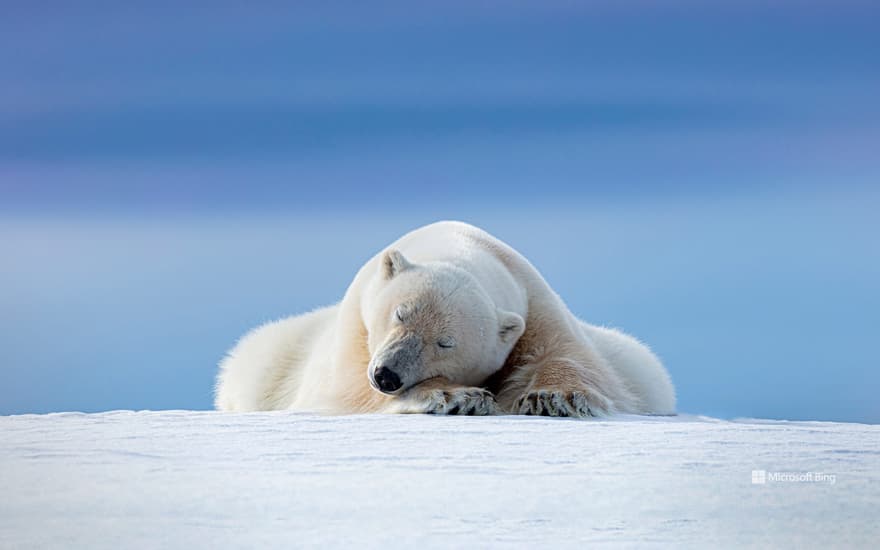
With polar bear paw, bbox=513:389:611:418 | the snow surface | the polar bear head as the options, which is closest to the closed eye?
the polar bear head

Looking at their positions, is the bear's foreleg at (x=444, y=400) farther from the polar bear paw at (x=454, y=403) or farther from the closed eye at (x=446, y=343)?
the closed eye at (x=446, y=343)

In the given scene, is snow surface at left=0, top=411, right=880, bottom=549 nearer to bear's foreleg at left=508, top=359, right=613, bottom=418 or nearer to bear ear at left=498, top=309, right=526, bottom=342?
bear's foreleg at left=508, top=359, right=613, bottom=418

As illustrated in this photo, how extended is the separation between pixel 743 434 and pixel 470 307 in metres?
2.17

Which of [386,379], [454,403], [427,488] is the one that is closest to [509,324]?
[454,403]

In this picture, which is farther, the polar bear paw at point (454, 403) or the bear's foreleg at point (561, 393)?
the bear's foreleg at point (561, 393)

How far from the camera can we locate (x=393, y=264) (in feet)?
23.7

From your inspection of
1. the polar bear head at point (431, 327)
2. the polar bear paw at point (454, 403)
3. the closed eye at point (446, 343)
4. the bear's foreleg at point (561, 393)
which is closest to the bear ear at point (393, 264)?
the polar bear head at point (431, 327)

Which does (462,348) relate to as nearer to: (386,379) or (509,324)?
(509,324)

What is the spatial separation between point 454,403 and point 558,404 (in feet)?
2.25

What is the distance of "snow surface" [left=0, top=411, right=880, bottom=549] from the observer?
3.47 meters

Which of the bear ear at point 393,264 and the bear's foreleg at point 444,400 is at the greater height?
the bear ear at point 393,264

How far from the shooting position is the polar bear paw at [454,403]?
6578 millimetres

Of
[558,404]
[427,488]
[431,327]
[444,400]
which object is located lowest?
[558,404]

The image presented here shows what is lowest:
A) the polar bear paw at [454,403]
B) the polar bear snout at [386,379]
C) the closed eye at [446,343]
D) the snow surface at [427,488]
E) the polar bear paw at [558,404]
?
the polar bear paw at [558,404]
